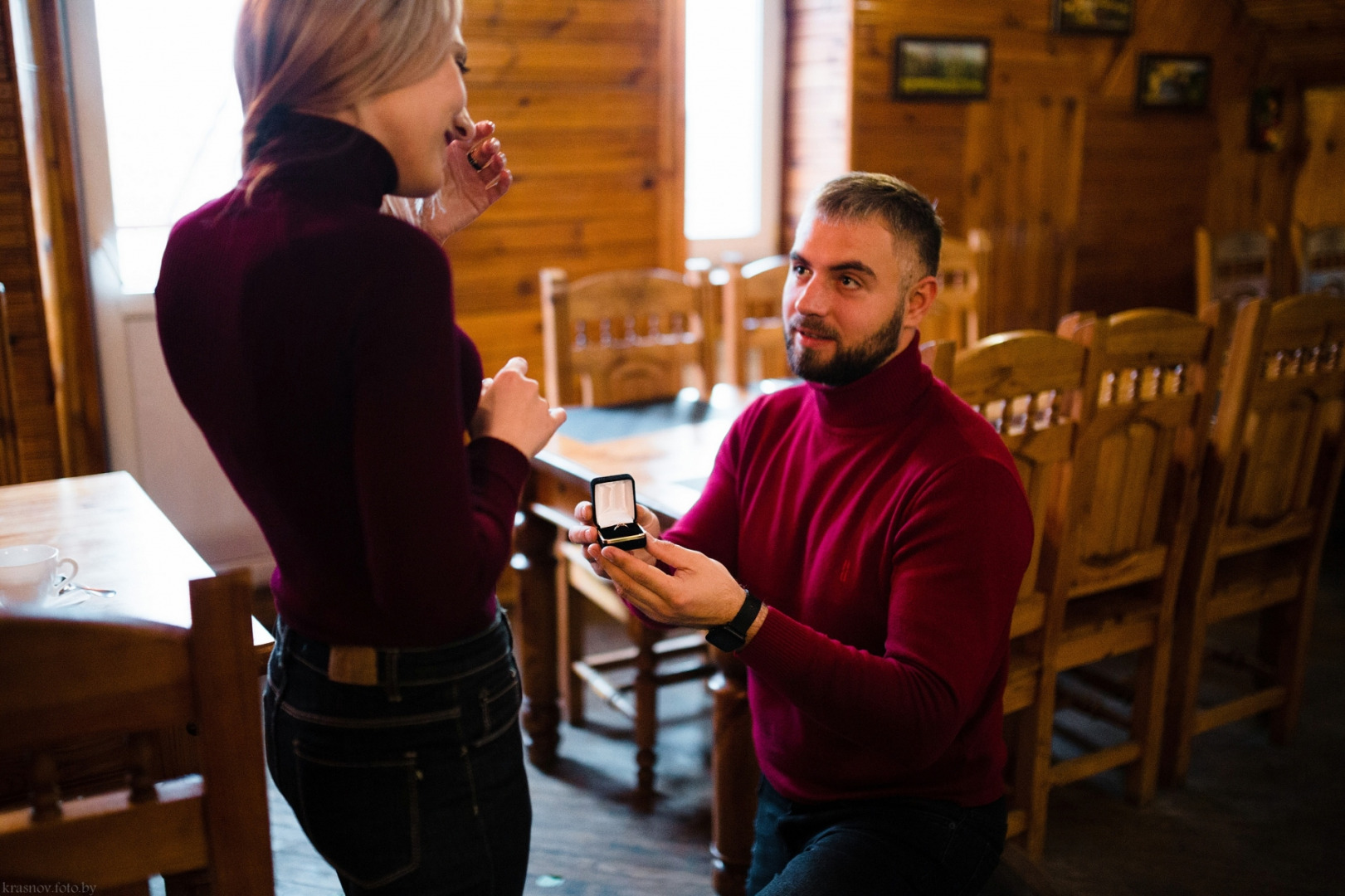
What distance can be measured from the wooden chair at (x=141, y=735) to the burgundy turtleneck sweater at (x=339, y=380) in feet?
0.52

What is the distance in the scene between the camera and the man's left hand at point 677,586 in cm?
113

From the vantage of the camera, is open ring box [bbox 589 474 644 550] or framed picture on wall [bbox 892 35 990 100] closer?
open ring box [bbox 589 474 644 550]

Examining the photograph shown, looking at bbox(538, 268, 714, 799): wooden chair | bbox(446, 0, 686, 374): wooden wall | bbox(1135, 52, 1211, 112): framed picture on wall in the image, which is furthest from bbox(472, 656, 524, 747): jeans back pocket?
bbox(1135, 52, 1211, 112): framed picture on wall

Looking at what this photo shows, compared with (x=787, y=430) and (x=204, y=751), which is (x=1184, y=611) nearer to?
(x=787, y=430)

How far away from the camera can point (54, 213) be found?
283 centimetres

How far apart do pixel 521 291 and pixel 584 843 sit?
1.96 meters

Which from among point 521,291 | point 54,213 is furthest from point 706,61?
point 54,213

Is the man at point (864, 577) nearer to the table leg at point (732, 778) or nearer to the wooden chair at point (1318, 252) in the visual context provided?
the table leg at point (732, 778)

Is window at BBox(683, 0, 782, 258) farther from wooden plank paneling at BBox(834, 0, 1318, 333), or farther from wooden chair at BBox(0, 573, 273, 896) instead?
wooden chair at BBox(0, 573, 273, 896)

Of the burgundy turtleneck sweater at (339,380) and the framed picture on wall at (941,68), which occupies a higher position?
the framed picture on wall at (941,68)

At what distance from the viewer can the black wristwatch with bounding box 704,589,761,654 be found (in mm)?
1169

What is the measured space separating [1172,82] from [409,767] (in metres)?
5.07

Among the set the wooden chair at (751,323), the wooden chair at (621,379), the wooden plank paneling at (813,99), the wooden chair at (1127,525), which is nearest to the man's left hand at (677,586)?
the wooden chair at (1127,525)

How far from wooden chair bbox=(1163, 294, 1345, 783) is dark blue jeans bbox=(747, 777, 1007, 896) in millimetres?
1167
